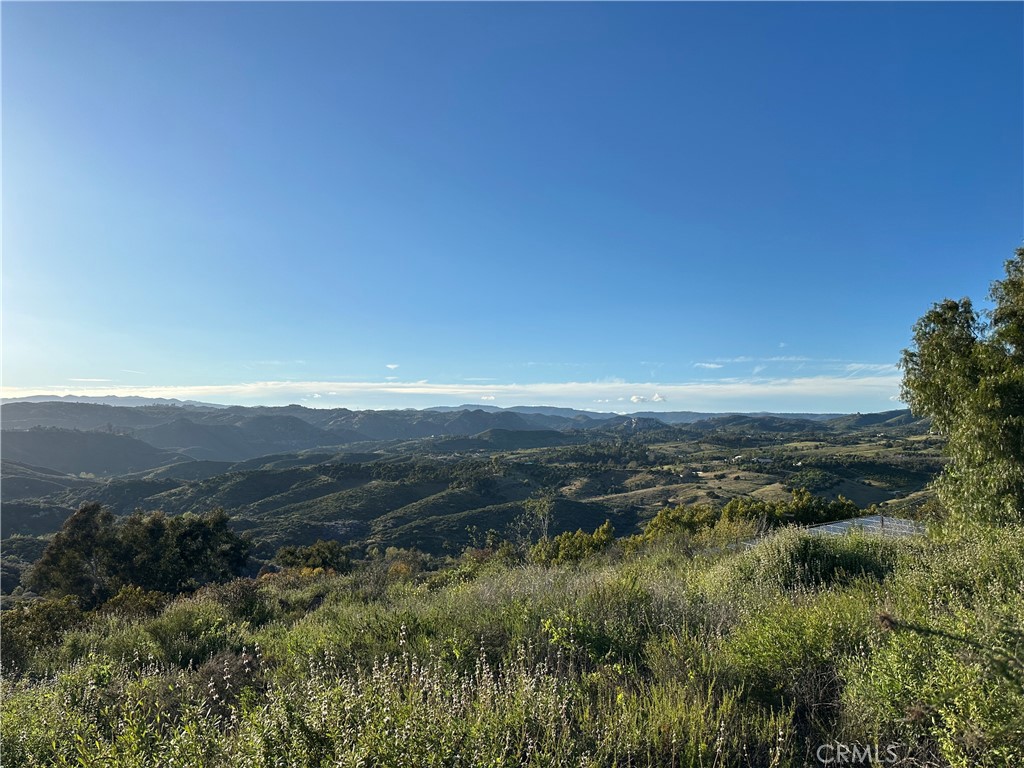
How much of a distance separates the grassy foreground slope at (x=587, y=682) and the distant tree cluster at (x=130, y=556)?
25445 mm

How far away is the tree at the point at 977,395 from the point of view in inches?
367

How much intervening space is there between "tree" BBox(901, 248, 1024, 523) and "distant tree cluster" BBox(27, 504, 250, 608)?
100ft

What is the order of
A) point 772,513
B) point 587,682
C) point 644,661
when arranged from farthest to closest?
point 772,513, point 644,661, point 587,682

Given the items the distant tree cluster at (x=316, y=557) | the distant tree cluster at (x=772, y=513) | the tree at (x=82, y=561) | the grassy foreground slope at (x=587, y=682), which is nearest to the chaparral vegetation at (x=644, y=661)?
the grassy foreground slope at (x=587, y=682)

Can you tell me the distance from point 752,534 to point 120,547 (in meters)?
33.7

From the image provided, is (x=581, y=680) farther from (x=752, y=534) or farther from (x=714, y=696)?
(x=752, y=534)

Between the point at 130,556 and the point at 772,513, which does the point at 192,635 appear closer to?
the point at 772,513

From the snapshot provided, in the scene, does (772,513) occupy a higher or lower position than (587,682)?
lower

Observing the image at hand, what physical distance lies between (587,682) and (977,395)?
1057 centimetres

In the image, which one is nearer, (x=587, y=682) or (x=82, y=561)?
(x=587, y=682)

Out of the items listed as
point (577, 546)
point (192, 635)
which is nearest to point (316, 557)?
point (577, 546)

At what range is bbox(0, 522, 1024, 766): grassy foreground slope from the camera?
2.76 metres

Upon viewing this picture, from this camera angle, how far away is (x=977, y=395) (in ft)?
31.2

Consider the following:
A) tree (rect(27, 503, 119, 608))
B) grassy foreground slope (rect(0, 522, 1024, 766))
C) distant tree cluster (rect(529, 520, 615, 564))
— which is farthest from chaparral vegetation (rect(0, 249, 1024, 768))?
tree (rect(27, 503, 119, 608))
